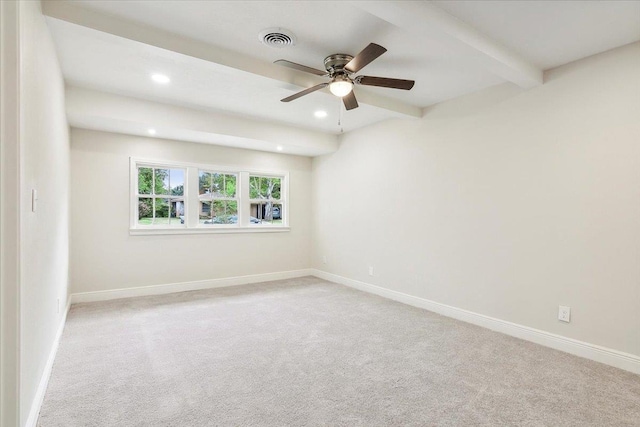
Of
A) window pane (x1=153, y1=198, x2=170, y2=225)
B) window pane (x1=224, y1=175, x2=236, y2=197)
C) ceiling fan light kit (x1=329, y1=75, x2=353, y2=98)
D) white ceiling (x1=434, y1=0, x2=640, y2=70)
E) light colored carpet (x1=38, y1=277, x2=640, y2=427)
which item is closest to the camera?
light colored carpet (x1=38, y1=277, x2=640, y2=427)

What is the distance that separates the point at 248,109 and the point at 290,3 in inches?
88.8

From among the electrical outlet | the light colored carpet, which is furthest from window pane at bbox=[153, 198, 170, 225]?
the electrical outlet

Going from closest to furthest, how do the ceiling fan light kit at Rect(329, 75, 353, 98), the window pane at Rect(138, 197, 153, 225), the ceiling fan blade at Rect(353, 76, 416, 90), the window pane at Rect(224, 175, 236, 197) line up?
the ceiling fan blade at Rect(353, 76, 416, 90) → the ceiling fan light kit at Rect(329, 75, 353, 98) → the window pane at Rect(138, 197, 153, 225) → the window pane at Rect(224, 175, 236, 197)

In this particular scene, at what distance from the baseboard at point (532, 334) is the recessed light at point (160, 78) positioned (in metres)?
3.74

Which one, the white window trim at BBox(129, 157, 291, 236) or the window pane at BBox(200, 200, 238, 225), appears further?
the window pane at BBox(200, 200, 238, 225)

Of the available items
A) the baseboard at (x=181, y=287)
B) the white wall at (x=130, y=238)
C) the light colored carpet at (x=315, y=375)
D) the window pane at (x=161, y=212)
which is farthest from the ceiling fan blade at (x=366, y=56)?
the baseboard at (x=181, y=287)

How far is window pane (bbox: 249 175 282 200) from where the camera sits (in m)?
5.84

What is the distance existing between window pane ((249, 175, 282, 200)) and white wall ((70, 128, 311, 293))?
9.7 inches

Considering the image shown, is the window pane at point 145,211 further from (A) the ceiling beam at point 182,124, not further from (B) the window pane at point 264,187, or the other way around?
(B) the window pane at point 264,187

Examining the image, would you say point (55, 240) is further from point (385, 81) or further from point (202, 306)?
point (385, 81)

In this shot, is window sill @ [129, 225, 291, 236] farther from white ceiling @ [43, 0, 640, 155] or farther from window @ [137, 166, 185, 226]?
white ceiling @ [43, 0, 640, 155]

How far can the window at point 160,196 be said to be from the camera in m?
4.83

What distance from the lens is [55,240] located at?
110 inches

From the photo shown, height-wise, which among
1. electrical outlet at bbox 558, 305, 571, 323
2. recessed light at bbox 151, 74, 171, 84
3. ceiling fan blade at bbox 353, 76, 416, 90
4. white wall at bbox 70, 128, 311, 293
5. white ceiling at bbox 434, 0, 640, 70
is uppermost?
white ceiling at bbox 434, 0, 640, 70
